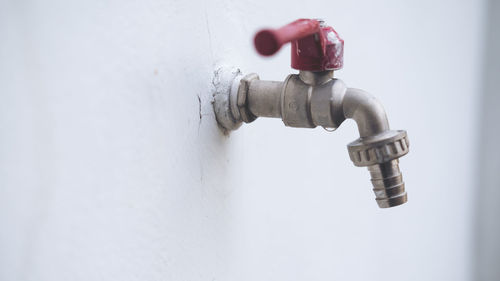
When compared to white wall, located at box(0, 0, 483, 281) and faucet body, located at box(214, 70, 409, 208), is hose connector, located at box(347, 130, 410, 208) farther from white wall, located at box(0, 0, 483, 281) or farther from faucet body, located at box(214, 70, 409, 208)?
white wall, located at box(0, 0, 483, 281)

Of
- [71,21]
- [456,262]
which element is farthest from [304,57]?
[456,262]

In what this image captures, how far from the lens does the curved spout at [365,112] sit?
35cm

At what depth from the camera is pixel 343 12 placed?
0.62 metres

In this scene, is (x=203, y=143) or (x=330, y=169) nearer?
(x=203, y=143)

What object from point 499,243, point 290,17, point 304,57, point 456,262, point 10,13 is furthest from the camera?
point 499,243

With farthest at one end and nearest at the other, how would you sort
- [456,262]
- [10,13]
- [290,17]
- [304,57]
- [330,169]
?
[456,262]
[330,169]
[290,17]
[304,57]
[10,13]

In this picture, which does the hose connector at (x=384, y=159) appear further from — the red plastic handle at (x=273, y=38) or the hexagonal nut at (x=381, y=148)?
the red plastic handle at (x=273, y=38)

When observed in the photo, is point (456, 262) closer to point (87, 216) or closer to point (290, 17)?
point (290, 17)

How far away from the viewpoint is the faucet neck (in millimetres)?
362

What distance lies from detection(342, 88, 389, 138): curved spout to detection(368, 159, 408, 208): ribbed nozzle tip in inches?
1.0

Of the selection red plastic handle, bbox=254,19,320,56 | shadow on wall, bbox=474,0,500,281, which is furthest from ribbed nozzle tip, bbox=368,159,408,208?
shadow on wall, bbox=474,0,500,281

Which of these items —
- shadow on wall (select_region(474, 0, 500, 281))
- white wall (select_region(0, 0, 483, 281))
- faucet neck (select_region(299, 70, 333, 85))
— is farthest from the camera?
shadow on wall (select_region(474, 0, 500, 281))

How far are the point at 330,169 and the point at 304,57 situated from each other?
32 cm

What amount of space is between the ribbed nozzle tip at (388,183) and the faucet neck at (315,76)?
0.08m
